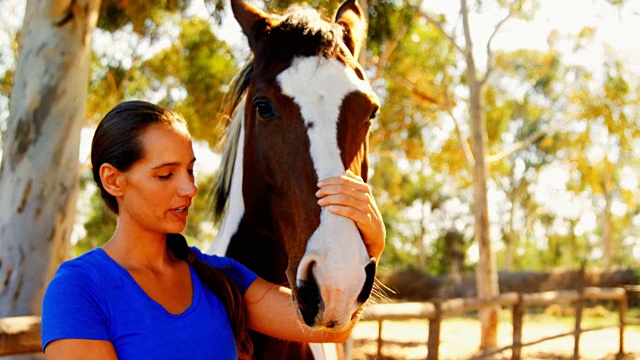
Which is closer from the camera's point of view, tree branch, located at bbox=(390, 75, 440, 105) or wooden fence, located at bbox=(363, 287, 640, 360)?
wooden fence, located at bbox=(363, 287, 640, 360)

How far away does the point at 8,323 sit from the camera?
230 cm

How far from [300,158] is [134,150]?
472mm

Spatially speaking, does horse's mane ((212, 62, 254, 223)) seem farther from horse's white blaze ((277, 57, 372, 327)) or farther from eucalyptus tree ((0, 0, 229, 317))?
eucalyptus tree ((0, 0, 229, 317))

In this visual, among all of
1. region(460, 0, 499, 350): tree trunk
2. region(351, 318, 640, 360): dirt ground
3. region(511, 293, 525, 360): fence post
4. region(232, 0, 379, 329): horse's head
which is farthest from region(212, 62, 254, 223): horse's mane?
region(460, 0, 499, 350): tree trunk

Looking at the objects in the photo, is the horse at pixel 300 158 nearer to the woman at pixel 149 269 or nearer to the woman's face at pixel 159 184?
the woman at pixel 149 269

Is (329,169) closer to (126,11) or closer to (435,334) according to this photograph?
(435,334)

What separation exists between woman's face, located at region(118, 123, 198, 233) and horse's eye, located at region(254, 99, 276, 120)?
392mm

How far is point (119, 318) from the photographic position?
1.44 m

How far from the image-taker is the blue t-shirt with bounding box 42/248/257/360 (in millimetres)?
1366

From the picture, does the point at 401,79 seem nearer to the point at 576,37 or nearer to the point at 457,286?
the point at 576,37

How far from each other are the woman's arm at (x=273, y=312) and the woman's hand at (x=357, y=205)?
35cm

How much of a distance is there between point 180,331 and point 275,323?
387mm

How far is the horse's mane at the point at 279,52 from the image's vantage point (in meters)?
1.98

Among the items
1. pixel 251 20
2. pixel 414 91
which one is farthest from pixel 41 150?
pixel 414 91
